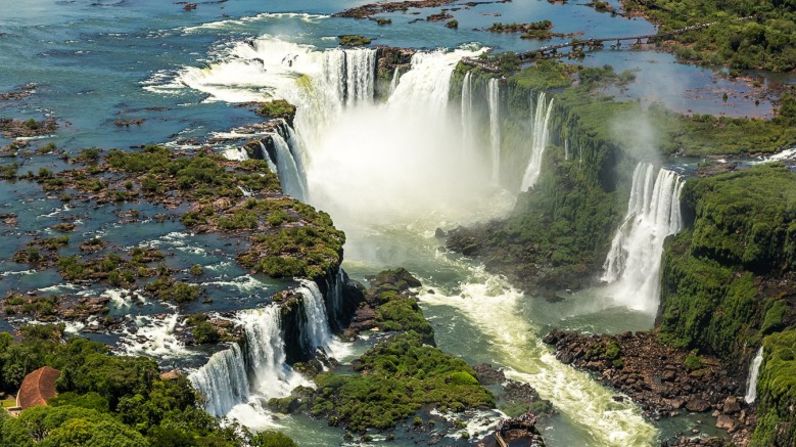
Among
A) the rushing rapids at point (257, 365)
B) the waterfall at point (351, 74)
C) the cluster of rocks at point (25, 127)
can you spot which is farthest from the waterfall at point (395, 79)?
the rushing rapids at point (257, 365)

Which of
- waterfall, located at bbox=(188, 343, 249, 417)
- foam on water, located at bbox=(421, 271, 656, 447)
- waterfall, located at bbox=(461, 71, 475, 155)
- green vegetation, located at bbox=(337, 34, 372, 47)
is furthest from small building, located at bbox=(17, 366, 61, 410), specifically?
green vegetation, located at bbox=(337, 34, 372, 47)

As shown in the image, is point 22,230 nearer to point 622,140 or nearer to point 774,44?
point 622,140

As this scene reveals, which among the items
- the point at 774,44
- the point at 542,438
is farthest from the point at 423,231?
the point at 774,44

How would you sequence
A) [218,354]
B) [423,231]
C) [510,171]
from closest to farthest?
1. [218,354]
2. [423,231]
3. [510,171]

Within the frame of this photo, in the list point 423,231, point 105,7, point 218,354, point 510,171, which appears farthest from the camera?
point 105,7

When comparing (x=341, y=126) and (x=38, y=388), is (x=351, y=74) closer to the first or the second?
(x=341, y=126)

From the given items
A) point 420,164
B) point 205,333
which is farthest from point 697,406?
point 420,164
